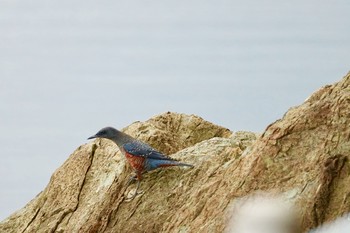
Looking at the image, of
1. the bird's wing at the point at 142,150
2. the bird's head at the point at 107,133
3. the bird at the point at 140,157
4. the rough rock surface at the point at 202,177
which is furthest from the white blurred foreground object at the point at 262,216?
the bird's head at the point at 107,133

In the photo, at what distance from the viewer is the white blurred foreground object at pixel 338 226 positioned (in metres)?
12.9

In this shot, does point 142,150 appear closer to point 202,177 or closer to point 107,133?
point 107,133

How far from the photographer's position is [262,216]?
13.9 meters

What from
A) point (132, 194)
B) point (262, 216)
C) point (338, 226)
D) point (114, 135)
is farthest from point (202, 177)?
point (338, 226)

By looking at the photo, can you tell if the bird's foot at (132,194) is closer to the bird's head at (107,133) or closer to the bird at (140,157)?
the bird at (140,157)

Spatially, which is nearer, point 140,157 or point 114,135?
point 140,157

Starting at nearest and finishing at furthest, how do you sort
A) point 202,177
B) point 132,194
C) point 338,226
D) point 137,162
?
point 338,226
point 202,177
point 132,194
point 137,162

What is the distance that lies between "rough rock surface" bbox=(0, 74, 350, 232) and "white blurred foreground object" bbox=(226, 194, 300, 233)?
0.17 meters

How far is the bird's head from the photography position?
1736 cm

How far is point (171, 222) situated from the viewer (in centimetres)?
1557

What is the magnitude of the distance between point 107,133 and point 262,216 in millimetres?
4653

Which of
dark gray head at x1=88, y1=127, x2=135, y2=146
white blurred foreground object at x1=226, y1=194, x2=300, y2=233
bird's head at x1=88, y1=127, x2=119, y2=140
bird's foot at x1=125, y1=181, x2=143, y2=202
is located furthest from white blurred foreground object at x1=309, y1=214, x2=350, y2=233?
bird's head at x1=88, y1=127, x2=119, y2=140

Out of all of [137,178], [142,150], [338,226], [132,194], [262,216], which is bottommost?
[338,226]

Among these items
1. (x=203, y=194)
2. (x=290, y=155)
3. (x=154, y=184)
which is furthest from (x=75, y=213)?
(x=290, y=155)
